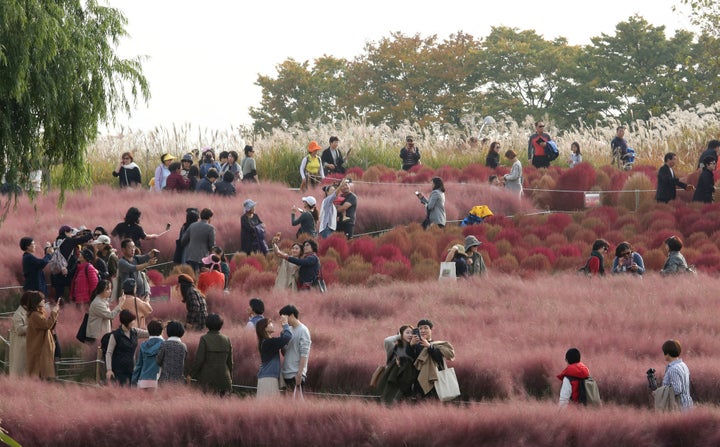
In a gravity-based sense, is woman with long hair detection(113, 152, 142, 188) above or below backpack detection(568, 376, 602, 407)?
above

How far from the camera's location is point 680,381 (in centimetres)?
1606

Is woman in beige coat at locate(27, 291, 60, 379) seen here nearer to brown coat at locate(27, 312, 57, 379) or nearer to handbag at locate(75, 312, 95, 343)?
brown coat at locate(27, 312, 57, 379)

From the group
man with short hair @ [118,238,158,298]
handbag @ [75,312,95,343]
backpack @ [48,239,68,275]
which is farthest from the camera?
backpack @ [48,239,68,275]

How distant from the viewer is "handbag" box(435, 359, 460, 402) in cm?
1691

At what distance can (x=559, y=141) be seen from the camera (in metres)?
44.4

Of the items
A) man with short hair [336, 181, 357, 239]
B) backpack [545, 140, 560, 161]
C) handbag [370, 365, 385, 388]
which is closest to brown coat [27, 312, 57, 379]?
handbag [370, 365, 385, 388]

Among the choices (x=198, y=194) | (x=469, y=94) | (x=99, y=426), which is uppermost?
(x=469, y=94)

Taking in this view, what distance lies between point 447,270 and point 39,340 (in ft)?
27.1

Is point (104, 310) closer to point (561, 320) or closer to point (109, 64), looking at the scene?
point (109, 64)

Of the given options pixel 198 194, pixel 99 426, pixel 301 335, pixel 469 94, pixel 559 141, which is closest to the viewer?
pixel 99 426

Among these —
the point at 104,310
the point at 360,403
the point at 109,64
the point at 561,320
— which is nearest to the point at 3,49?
the point at 109,64

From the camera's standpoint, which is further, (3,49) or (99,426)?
(3,49)

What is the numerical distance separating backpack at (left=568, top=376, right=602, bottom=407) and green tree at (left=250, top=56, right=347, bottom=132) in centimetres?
6134

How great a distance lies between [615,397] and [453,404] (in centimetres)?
218
